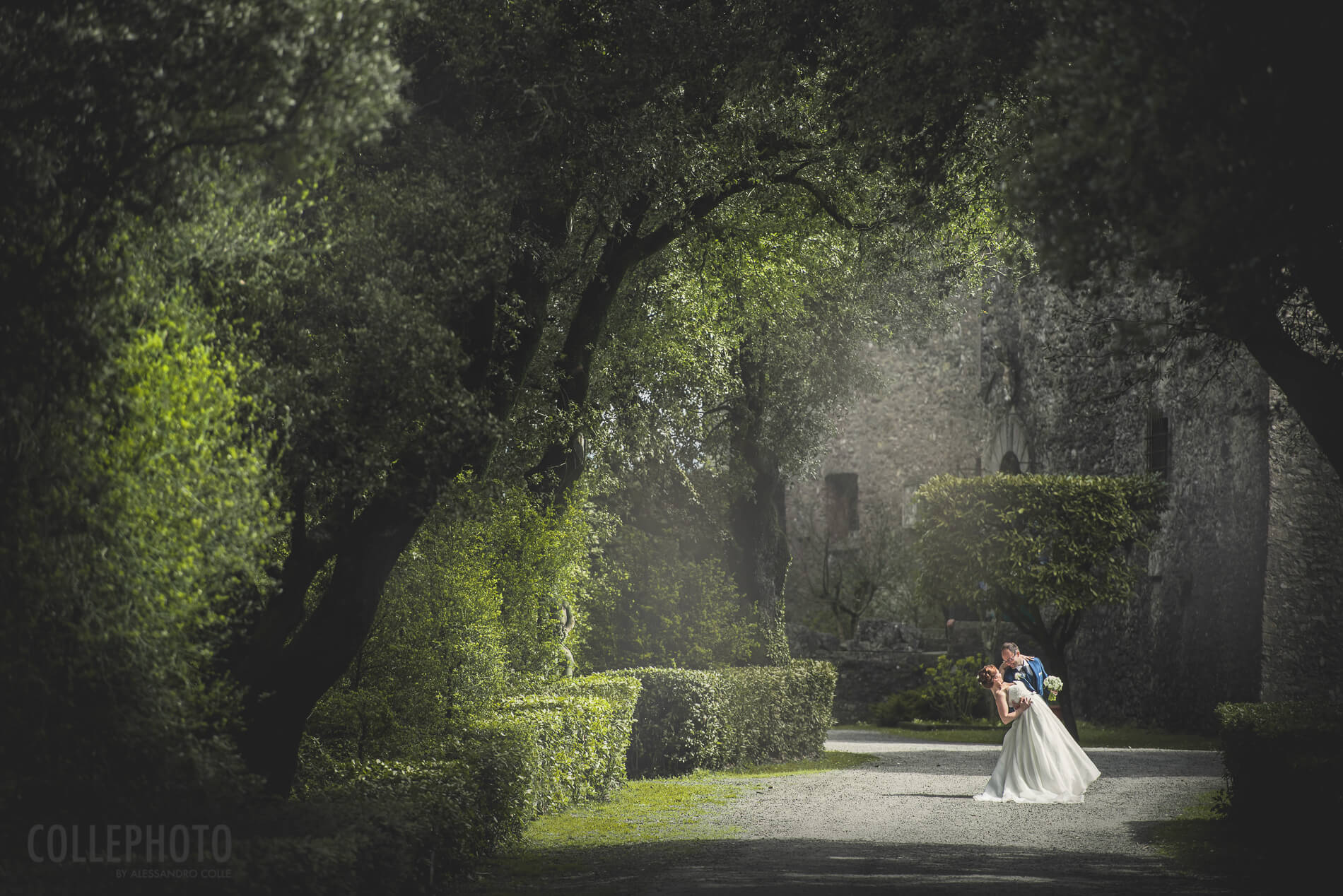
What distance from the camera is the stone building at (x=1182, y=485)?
18.2 metres

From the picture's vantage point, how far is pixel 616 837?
11.4 metres

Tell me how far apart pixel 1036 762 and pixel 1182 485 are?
458 inches

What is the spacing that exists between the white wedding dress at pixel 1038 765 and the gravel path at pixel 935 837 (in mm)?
327

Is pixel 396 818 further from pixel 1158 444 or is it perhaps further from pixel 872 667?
pixel 872 667

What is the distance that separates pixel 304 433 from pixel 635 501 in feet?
54.4

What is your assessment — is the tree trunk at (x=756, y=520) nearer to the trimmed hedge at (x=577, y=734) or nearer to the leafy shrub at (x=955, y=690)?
the trimmed hedge at (x=577, y=734)

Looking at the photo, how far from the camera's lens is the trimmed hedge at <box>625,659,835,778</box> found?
1741cm

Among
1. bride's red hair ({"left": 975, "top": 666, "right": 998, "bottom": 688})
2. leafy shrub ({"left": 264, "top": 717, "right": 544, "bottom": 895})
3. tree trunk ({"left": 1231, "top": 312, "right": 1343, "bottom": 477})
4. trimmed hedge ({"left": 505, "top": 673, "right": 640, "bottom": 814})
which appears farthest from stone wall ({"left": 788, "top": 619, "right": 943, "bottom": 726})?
tree trunk ({"left": 1231, "top": 312, "right": 1343, "bottom": 477})

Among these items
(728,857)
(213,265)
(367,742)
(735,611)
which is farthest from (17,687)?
(735,611)

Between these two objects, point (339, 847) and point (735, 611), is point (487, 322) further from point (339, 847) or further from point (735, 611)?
point (735, 611)

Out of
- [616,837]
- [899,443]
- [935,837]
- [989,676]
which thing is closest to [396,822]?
[616,837]

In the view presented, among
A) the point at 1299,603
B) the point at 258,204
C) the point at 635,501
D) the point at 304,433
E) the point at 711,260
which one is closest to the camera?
the point at 258,204

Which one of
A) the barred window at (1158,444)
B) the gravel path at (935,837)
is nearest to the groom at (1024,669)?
the gravel path at (935,837)

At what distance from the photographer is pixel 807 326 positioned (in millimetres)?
21844
